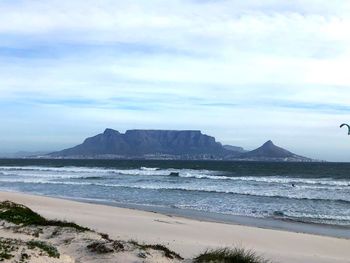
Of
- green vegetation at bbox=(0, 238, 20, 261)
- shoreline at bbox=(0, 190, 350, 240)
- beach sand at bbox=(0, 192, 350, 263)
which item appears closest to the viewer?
green vegetation at bbox=(0, 238, 20, 261)

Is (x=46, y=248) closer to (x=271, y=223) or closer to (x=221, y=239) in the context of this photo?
(x=221, y=239)

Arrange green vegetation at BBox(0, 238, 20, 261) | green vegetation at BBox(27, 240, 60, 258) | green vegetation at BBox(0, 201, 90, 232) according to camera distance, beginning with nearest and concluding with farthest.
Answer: green vegetation at BBox(0, 238, 20, 261) → green vegetation at BBox(27, 240, 60, 258) → green vegetation at BBox(0, 201, 90, 232)

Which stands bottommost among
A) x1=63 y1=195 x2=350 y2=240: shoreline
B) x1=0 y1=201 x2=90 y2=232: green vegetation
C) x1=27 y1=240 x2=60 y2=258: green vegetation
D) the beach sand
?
x1=63 y1=195 x2=350 y2=240: shoreline

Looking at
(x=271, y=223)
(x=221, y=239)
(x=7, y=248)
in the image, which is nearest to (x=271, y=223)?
(x=271, y=223)

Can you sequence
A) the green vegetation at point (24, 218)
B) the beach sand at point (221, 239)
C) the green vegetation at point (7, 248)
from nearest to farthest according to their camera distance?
the green vegetation at point (7, 248) < the beach sand at point (221, 239) < the green vegetation at point (24, 218)

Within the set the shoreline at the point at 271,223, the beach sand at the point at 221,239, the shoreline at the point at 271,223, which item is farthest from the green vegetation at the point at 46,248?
the shoreline at the point at 271,223

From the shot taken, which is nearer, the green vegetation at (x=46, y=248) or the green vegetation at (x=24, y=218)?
the green vegetation at (x=46, y=248)

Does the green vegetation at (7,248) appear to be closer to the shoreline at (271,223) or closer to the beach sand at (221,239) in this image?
the beach sand at (221,239)

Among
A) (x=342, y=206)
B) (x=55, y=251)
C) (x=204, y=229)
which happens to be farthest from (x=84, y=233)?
(x=342, y=206)

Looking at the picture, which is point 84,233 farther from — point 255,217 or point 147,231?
point 255,217

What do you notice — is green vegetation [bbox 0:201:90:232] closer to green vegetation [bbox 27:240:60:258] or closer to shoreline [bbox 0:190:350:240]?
green vegetation [bbox 27:240:60:258]

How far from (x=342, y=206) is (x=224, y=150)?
173222 millimetres

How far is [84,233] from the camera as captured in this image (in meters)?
8.55

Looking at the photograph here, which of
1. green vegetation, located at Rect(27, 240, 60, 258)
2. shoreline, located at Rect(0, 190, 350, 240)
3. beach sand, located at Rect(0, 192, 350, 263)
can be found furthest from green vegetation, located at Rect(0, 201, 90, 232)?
shoreline, located at Rect(0, 190, 350, 240)
